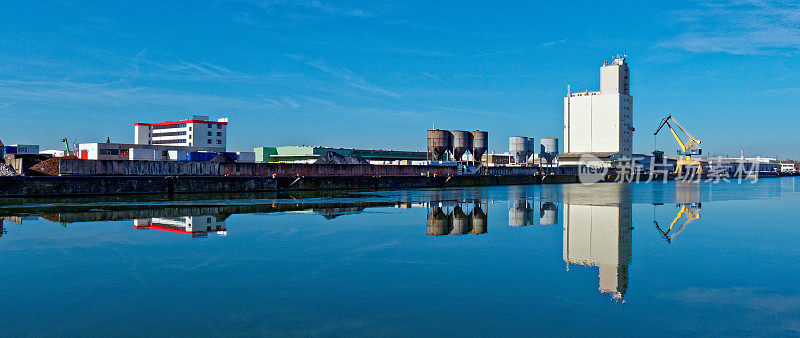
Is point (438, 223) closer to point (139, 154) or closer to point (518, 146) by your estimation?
point (139, 154)

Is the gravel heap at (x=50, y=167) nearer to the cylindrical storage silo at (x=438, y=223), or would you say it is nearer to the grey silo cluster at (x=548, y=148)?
the cylindrical storage silo at (x=438, y=223)

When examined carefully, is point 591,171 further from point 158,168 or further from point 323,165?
point 158,168

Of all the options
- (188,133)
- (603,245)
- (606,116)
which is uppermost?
(606,116)

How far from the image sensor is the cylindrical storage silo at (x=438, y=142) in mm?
94375

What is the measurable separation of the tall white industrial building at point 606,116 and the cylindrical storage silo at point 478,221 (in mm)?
112888

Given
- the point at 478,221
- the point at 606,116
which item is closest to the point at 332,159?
the point at 478,221

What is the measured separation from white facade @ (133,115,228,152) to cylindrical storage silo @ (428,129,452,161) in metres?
56.7

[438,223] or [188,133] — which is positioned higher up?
[188,133]

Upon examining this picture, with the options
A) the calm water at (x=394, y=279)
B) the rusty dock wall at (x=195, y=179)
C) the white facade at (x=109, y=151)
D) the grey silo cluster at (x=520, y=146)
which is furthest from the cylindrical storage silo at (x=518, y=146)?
the calm water at (x=394, y=279)

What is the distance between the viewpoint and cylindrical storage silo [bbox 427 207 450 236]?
21297mm

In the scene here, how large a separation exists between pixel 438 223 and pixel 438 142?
70319mm

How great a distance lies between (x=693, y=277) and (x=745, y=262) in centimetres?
329

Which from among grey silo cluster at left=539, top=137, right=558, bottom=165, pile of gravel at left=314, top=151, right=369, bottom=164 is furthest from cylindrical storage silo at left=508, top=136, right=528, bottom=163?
pile of gravel at left=314, top=151, right=369, bottom=164

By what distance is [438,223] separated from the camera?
24.7m
